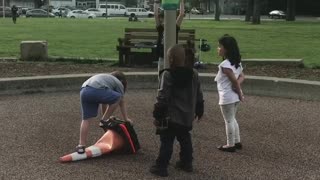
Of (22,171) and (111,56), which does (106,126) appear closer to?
(22,171)

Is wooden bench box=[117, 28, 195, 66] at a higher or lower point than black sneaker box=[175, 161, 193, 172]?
higher

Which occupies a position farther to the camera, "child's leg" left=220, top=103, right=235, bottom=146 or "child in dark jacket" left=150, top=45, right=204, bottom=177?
"child's leg" left=220, top=103, right=235, bottom=146

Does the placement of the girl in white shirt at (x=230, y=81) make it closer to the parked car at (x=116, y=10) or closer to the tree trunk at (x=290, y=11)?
the tree trunk at (x=290, y=11)

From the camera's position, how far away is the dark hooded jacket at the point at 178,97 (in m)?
5.23

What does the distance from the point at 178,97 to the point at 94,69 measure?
7180 millimetres

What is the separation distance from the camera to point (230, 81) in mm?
6195

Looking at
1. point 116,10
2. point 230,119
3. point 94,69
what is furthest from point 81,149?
point 116,10

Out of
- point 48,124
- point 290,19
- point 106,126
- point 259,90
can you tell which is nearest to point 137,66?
point 259,90

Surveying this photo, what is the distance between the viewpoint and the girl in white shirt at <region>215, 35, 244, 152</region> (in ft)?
20.1

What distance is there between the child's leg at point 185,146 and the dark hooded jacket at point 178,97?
0.45 ft

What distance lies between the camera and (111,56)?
51.5 ft

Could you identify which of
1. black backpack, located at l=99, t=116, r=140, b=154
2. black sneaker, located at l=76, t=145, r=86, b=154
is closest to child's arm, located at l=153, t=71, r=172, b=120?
black backpack, located at l=99, t=116, r=140, b=154

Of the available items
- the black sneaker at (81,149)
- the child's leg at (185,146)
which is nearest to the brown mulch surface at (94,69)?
the black sneaker at (81,149)

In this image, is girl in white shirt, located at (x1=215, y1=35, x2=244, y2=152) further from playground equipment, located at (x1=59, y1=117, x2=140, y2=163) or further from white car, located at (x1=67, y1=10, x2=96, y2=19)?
white car, located at (x1=67, y1=10, x2=96, y2=19)
